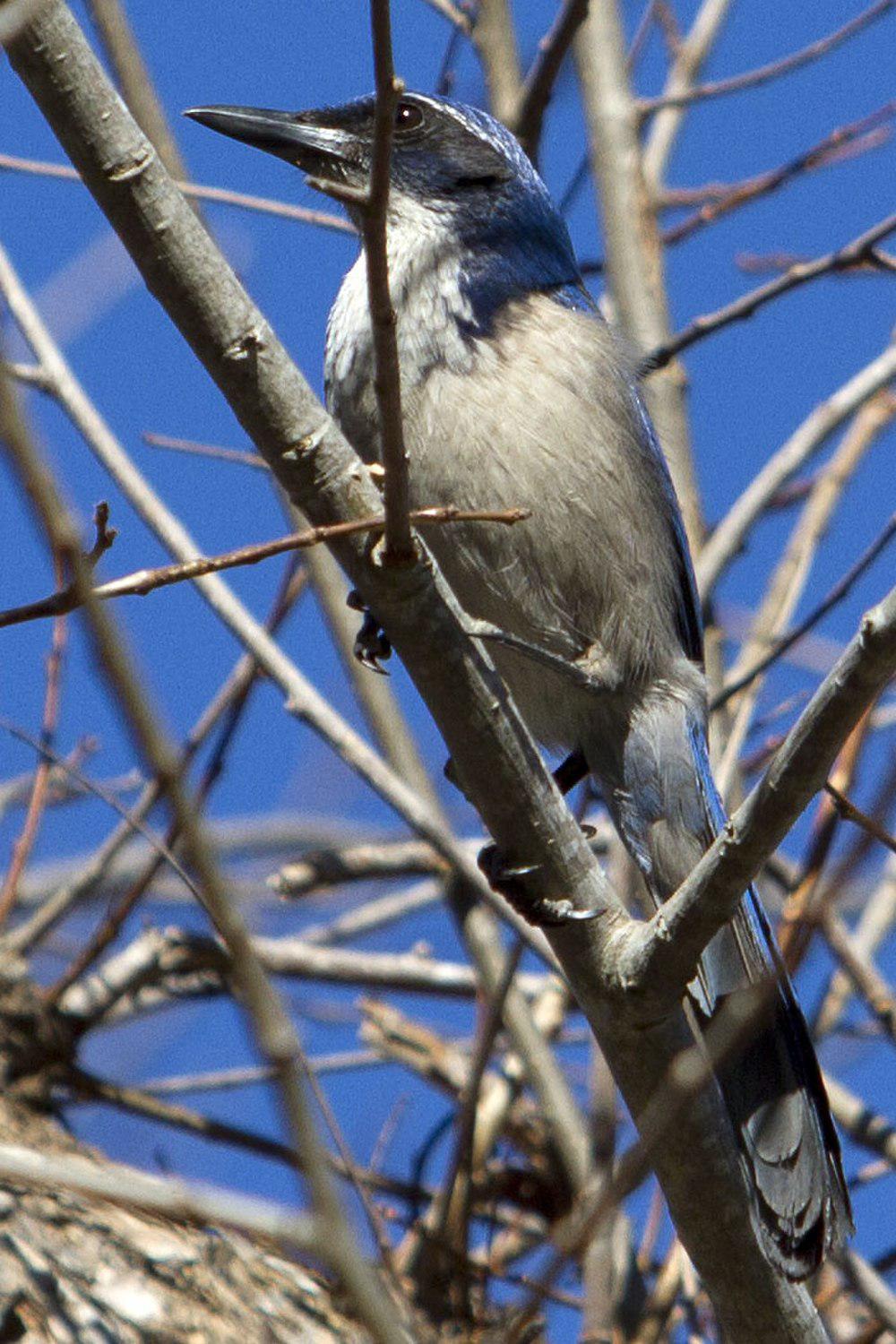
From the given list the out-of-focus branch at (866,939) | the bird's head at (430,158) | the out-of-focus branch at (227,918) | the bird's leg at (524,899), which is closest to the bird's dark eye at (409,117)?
the bird's head at (430,158)

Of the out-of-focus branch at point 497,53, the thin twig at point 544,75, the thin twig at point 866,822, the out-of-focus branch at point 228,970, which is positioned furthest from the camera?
the out-of-focus branch at point 497,53

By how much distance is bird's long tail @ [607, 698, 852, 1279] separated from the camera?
3068 mm

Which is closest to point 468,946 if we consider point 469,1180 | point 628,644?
point 469,1180

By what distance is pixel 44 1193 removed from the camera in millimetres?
3414

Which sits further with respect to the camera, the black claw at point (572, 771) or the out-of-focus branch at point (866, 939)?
the out-of-focus branch at point (866, 939)

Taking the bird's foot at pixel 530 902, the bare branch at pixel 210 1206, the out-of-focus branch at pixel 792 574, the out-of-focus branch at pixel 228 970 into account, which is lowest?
the bare branch at pixel 210 1206

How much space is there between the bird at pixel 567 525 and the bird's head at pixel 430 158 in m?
0.01

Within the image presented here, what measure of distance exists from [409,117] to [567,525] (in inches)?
60.0

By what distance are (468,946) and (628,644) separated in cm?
94

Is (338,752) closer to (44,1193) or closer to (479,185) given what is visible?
(44,1193)

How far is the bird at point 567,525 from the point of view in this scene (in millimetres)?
3334

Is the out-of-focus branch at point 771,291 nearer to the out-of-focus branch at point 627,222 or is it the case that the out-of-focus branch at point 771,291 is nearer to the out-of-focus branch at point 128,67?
the out-of-focus branch at point 627,222

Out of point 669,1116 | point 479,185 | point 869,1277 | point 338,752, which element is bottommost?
point 669,1116

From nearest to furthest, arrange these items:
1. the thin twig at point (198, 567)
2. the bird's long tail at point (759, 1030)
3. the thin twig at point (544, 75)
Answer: the thin twig at point (198, 567) → the bird's long tail at point (759, 1030) → the thin twig at point (544, 75)
